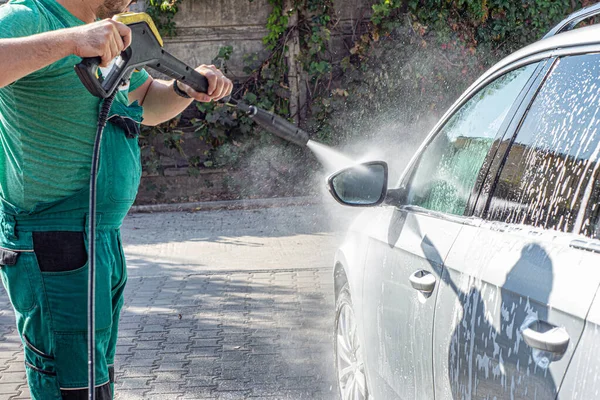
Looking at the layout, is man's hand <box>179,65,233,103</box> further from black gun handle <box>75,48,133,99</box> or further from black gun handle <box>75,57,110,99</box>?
black gun handle <box>75,57,110,99</box>

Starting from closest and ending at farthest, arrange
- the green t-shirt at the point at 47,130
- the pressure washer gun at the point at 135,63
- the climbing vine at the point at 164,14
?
the pressure washer gun at the point at 135,63
the green t-shirt at the point at 47,130
the climbing vine at the point at 164,14

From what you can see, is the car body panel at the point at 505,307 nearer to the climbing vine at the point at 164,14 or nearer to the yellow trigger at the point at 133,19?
the yellow trigger at the point at 133,19

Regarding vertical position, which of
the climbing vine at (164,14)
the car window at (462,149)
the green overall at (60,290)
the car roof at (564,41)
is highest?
the climbing vine at (164,14)

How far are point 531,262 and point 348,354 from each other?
2024mm

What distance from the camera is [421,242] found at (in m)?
2.61

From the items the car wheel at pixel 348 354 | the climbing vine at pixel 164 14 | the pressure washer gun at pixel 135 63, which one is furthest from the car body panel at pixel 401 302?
the climbing vine at pixel 164 14

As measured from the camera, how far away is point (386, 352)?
2.86 metres

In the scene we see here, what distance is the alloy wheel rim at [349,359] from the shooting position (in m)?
3.46

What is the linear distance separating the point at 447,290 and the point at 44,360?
1365mm

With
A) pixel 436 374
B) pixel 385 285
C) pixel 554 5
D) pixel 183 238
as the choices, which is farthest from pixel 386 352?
pixel 554 5

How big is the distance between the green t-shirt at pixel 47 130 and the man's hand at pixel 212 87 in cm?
56

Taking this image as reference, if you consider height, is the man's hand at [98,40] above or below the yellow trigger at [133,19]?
below

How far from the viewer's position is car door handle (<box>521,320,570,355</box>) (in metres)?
1.59

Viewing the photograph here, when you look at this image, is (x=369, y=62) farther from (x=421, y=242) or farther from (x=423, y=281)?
(x=423, y=281)
